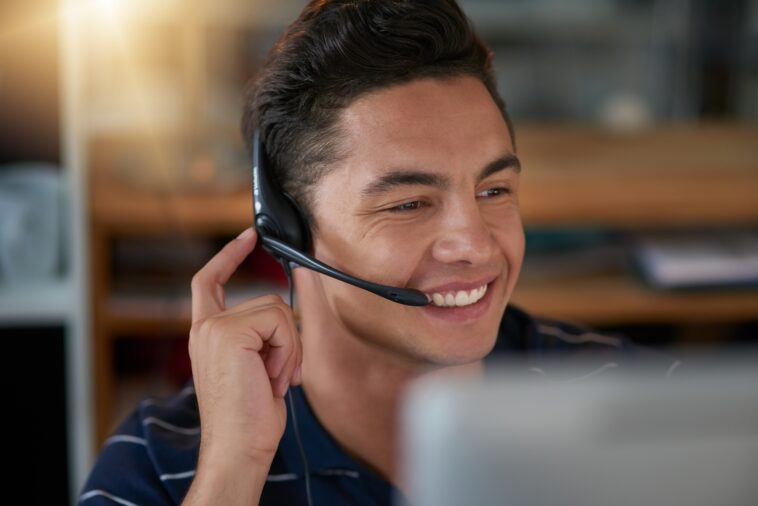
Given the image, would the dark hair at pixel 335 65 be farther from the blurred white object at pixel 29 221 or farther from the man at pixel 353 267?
the blurred white object at pixel 29 221

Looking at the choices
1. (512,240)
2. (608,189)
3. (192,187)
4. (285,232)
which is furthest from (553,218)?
(285,232)

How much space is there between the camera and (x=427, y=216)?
1.11 m

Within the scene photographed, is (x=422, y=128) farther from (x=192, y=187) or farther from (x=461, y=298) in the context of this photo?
(x=192, y=187)

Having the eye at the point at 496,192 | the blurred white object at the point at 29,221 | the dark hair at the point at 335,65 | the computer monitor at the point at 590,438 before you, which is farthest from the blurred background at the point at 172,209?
the computer monitor at the point at 590,438

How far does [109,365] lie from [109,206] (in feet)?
1.18

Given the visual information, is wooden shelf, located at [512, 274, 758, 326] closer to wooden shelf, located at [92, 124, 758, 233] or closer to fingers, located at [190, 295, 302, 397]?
wooden shelf, located at [92, 124, 758, 233]

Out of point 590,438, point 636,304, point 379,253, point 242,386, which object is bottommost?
point 636,304

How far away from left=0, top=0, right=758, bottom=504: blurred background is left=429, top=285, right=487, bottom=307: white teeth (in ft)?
3.41

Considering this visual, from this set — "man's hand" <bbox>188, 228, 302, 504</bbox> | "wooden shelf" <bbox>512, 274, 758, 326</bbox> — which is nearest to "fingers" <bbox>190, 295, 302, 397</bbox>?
"man's hand" <bbox>188, 228, 302, 504</bbox>

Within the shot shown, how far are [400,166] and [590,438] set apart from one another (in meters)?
0.67

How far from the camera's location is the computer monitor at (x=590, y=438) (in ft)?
1.51

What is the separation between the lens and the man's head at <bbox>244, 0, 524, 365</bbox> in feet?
3.61

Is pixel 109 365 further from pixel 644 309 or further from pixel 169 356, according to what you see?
pixel 644 309

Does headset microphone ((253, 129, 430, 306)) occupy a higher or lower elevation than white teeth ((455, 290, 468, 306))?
higher
